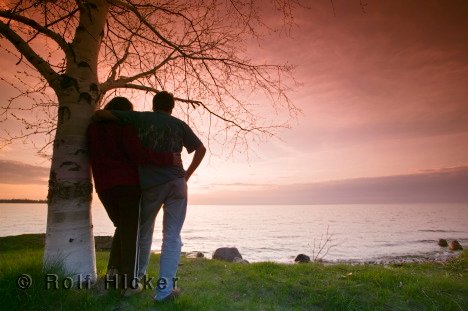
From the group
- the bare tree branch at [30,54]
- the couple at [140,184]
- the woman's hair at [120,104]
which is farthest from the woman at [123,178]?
the bare tree branch at [30,54]

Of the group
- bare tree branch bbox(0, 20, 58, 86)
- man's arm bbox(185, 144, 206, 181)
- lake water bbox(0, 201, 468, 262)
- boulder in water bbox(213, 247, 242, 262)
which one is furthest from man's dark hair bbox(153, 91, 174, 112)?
boulder in water bbox(213, 247, 242, 262)

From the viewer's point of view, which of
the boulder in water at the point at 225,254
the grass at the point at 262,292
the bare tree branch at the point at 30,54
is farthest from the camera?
the boulder in water at the point at 225,254

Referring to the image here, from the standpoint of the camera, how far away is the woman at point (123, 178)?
3580 millimetres

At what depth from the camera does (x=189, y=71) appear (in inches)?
235

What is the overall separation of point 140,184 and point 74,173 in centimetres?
106

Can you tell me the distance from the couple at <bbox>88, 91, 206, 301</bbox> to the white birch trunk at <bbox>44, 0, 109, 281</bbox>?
0.44 meters

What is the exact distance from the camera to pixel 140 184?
11.9 ft

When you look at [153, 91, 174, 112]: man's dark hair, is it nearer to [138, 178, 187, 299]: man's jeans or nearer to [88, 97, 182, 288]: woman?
[88, 97, 182, 288]: woman

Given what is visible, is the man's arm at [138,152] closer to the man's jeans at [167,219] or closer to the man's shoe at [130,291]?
the man's jeans at [167,219]

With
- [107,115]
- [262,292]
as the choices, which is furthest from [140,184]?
[262,292]

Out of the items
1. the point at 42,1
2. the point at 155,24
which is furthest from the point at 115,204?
the point at 155,24

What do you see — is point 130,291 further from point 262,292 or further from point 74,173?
point 262,292

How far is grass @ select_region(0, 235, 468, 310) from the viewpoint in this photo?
333 cm

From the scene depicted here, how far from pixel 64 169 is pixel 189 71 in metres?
2.99
